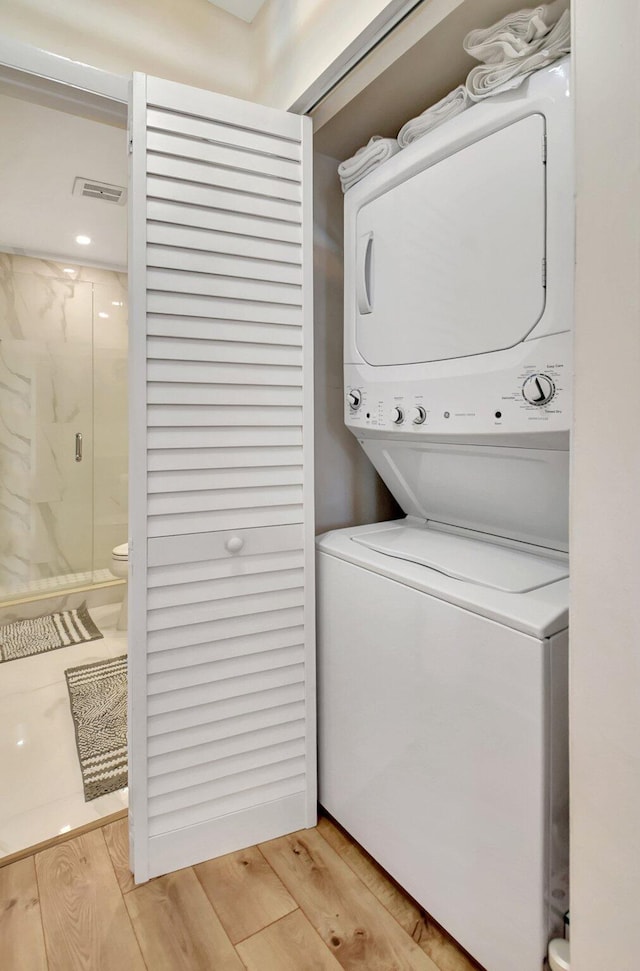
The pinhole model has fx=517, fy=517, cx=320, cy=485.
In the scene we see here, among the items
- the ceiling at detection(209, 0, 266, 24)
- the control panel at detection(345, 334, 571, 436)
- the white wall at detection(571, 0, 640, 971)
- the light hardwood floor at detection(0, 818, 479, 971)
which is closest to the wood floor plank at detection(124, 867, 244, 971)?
the light hardwood floor at detection(0, 818, 479, 971)

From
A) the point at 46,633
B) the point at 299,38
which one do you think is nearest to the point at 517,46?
the point at 299,38

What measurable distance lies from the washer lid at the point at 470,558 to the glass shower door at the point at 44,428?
9.29 ft

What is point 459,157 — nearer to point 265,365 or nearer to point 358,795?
point 265,365

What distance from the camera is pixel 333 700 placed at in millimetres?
1542

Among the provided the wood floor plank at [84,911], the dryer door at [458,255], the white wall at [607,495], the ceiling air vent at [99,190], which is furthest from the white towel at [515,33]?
the wood floor plank at [84,911]

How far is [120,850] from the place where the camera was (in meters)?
1.50

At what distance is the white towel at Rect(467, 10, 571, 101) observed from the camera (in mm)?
985

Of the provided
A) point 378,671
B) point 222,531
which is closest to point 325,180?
point 222,531

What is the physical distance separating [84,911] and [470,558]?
4.32 feet

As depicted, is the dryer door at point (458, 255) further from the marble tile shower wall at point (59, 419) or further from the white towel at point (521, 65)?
the marble tile shower wall at point (59, 419)

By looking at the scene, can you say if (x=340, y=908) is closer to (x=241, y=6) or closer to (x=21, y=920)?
(x=21, y=920)

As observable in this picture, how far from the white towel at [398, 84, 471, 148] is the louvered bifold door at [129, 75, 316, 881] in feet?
1.01

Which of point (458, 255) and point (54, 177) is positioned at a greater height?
point (54, 177)

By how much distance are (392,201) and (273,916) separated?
1.89m
